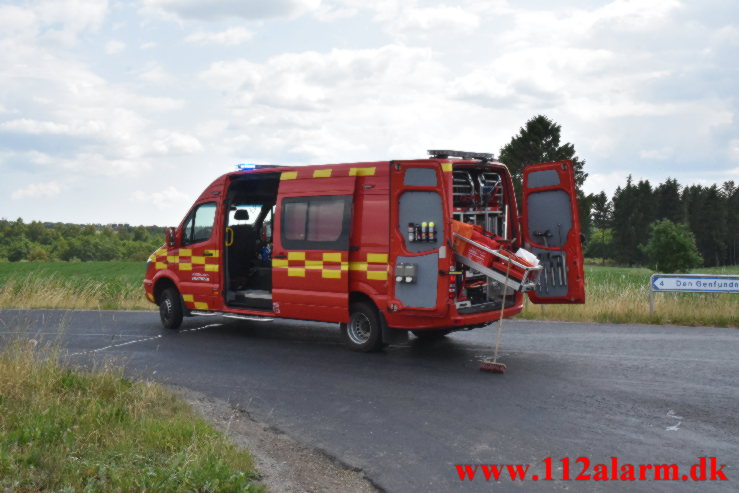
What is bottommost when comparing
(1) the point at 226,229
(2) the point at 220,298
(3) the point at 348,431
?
(3) the point at 348,431

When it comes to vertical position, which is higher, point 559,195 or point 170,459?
point 559,195

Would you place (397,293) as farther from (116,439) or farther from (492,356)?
(116,439)

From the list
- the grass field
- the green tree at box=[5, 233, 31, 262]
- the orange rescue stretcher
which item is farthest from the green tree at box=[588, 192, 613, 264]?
the orange rescue stretcher

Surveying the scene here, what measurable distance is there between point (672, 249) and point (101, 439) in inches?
3787

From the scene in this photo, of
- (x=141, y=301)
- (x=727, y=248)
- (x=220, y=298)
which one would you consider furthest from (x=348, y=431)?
(x=727, y=248)

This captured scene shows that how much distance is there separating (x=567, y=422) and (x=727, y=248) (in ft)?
377

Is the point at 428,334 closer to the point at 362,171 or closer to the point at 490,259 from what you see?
the point at 490,259

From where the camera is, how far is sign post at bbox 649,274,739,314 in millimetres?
12688

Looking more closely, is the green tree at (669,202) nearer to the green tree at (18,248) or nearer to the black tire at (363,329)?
the green tree at (18,248)

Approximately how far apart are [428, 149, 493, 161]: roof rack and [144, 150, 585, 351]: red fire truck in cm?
2

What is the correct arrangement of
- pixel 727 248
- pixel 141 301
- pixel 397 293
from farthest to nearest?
pixel 727 248
pixel 141 301
pixel 397 293

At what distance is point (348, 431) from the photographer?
6070 mm

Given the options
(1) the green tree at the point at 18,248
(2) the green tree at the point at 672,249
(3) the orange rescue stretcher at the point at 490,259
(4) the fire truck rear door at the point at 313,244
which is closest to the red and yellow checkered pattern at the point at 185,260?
(4) the fire truck rear door at the point at 313,244

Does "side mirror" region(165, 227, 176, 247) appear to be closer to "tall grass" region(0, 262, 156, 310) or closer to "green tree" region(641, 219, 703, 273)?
"tall grass" region(0, 262, 156, 310)
